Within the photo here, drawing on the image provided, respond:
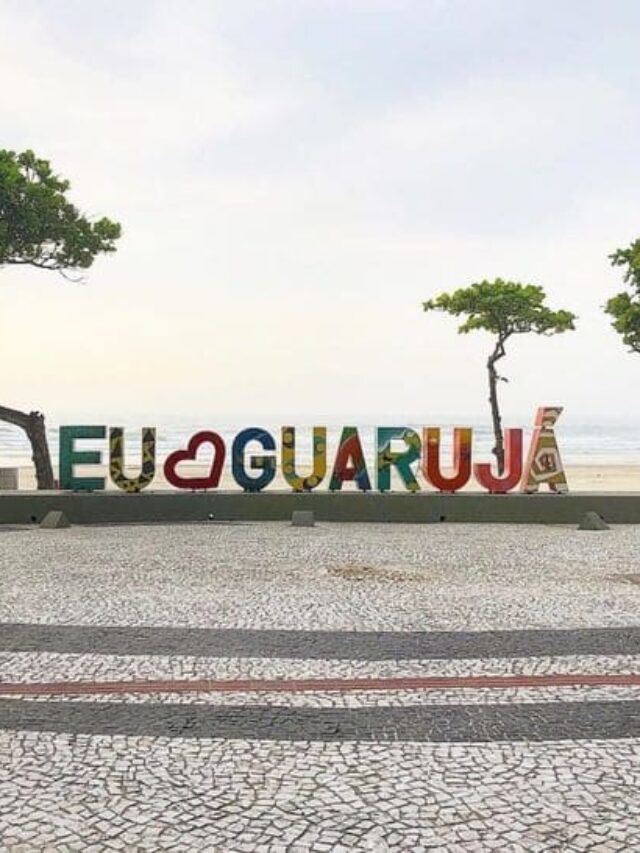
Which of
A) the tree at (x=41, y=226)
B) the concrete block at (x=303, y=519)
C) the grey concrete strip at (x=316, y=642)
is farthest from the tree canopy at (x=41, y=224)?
the grey concrete strip at (x=316, y=642)

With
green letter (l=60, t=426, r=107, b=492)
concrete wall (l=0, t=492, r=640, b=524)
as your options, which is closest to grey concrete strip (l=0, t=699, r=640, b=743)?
concrete wall (l=0, t=492, r=640, b=524)

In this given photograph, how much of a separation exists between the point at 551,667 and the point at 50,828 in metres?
4.90

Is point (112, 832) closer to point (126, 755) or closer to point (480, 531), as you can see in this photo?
point (126, 755)

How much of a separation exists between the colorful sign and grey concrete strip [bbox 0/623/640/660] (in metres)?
10.2

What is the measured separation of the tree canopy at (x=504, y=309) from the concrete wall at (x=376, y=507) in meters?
12.8

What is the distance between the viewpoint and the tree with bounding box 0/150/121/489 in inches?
933

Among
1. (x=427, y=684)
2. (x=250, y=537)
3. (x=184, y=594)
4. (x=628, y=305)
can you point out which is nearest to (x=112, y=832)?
(x=427, y=684)

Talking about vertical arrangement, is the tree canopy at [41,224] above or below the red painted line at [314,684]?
above

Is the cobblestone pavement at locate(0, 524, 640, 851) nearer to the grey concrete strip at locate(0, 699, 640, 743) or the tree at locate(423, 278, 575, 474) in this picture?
the grey concrete strip at locate(0, 699, 640, 743)

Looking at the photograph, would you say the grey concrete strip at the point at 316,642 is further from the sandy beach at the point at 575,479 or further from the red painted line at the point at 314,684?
the sandy beach at the point at 575,479

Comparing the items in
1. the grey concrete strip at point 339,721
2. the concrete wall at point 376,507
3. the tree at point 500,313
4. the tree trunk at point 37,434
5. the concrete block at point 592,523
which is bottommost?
the grey concrete strip at point 339,721

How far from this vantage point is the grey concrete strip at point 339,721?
580 centimetres

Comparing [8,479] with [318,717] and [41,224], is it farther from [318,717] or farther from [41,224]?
[318,717]

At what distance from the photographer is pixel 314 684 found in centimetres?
694
